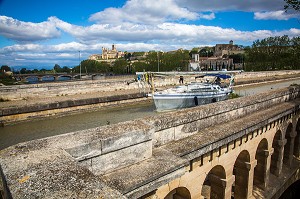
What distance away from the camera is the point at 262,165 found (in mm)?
9602

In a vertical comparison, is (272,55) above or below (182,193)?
above

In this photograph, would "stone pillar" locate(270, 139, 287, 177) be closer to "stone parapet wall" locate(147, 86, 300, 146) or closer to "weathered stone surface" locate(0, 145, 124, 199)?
"stone parapet wall" locate(147, 86, 300, 146)

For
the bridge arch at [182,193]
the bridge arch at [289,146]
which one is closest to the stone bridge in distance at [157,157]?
the bridge arch at [182,193]

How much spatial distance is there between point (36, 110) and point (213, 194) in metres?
12.1

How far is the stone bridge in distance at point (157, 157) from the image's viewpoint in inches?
96.4

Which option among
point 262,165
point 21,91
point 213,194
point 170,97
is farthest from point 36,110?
point 262,165

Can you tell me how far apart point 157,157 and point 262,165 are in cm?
711

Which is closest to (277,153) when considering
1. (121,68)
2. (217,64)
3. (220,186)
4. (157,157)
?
(220,186)

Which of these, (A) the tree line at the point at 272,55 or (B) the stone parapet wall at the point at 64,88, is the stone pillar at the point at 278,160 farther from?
(A) the tree line at the point at 272,55

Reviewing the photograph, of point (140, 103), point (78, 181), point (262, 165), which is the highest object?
point (78, 181)

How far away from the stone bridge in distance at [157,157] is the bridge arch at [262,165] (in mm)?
38

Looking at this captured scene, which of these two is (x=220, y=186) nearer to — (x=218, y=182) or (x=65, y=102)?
(x=218, y=182)

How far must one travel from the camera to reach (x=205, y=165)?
5652 millimetres

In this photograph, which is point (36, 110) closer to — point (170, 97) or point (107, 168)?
point (170, 97)
